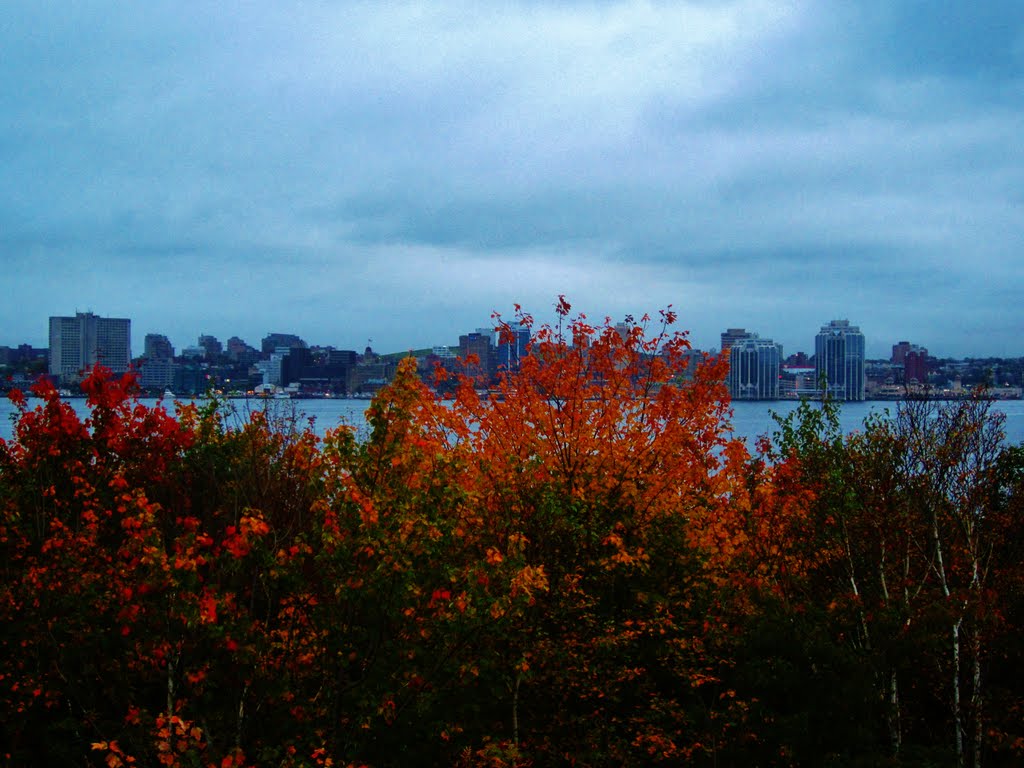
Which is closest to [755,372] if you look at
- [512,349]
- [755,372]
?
[755,372]

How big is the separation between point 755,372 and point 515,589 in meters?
103

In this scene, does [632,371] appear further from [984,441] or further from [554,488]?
[984,441]

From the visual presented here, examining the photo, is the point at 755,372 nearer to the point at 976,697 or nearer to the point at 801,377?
the point at 801,377

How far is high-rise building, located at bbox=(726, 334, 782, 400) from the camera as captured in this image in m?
109

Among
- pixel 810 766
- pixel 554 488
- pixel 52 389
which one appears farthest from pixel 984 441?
pixel 52 389

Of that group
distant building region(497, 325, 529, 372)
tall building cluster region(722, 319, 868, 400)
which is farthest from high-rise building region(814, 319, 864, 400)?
distant building region(497, 325, 529, 372)

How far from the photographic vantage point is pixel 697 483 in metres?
18.9

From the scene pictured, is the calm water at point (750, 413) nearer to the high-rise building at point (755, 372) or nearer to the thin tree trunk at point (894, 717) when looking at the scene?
the high-rise building at point (755, 372)

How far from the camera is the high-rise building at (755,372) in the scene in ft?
357

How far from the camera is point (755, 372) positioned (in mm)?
108625

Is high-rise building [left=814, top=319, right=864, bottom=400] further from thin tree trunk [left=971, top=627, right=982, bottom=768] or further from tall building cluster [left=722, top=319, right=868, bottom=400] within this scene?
thin tree trunk [left=971, top=627, right=982, bottom=768]

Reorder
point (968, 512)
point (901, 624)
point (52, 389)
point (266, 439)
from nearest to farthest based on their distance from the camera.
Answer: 1. point (901, 624)
2. point (968, 512)
3. point (52, 389)
4. point (266, 439)

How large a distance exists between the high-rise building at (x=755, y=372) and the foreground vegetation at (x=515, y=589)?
89714 mm

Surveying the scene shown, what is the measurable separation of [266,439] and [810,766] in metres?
13.6
